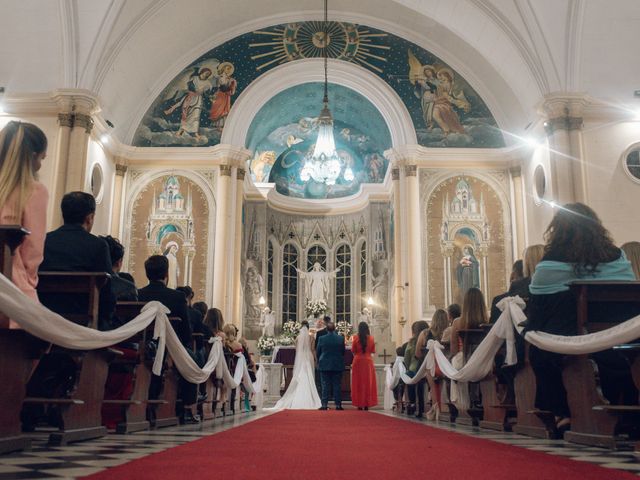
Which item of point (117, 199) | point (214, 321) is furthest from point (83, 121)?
point (214, 321)

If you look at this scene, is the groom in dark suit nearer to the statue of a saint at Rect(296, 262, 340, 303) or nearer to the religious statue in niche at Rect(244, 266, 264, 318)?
the religious statue in niche at Rect(244, 266, 264, 318)

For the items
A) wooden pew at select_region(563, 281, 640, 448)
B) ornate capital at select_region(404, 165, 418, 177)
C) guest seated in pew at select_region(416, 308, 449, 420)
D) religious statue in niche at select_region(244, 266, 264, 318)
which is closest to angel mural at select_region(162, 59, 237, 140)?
religious statue in niche at select_region(244, 266, 264, 318)

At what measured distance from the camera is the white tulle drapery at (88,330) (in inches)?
115

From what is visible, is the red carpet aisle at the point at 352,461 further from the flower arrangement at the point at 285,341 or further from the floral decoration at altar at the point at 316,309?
the floral decoration at altar at the point at 316,309

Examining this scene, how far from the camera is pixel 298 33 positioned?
1648 cm

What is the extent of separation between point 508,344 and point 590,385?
37.4 inches

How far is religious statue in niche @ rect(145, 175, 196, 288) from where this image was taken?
15.5 metres

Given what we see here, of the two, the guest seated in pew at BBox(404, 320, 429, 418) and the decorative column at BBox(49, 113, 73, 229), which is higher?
the decorative column at BBox(49, 113, 73, 229)

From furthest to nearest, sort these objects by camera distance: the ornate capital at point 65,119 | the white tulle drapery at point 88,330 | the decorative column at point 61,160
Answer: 1. the ornate capital at point 65,119
2. the decorative column at point 61,160
3. the white tulle drapery at point 88,330

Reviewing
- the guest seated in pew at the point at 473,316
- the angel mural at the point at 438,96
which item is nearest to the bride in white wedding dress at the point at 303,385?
the guest seated in pew at the point at 473,316

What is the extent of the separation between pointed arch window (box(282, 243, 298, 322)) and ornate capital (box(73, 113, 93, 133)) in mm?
8532

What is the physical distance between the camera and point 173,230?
15.7 metres

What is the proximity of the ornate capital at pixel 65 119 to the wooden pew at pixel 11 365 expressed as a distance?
10.4m

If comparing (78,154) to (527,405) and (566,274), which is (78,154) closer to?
(527,405)
